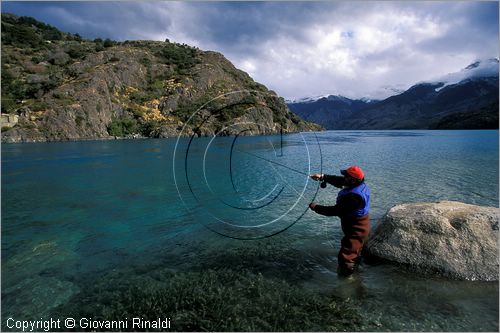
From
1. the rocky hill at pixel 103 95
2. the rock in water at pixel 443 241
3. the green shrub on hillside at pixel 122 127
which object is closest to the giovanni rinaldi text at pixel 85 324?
the rock in water at pixel 443 241

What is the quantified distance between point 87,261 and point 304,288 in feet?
28.9

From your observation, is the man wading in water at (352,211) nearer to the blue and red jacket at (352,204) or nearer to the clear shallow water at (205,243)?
the blue and red jacket at (352,204)

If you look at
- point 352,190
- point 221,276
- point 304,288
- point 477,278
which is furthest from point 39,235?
point 477,278

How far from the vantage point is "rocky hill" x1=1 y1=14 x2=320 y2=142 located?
393 ft

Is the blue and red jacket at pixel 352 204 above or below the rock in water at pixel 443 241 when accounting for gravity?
above

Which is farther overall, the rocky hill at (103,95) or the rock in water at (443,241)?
the rocky hill at (103,95)

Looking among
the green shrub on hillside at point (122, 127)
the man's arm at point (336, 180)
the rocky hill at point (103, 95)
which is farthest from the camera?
the green shrub on hillside at point (122, 127)

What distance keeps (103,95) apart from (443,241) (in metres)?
158

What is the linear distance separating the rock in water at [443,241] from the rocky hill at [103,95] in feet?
311

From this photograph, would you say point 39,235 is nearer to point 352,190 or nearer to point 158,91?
point 352,190

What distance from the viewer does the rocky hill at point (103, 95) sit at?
11981 cm

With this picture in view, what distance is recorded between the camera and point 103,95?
14525 cm

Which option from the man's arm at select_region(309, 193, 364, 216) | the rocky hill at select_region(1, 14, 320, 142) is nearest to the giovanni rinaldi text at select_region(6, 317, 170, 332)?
the man's arm at select_region(309, 193, 364, 216)

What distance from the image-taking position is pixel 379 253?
11.8 m
